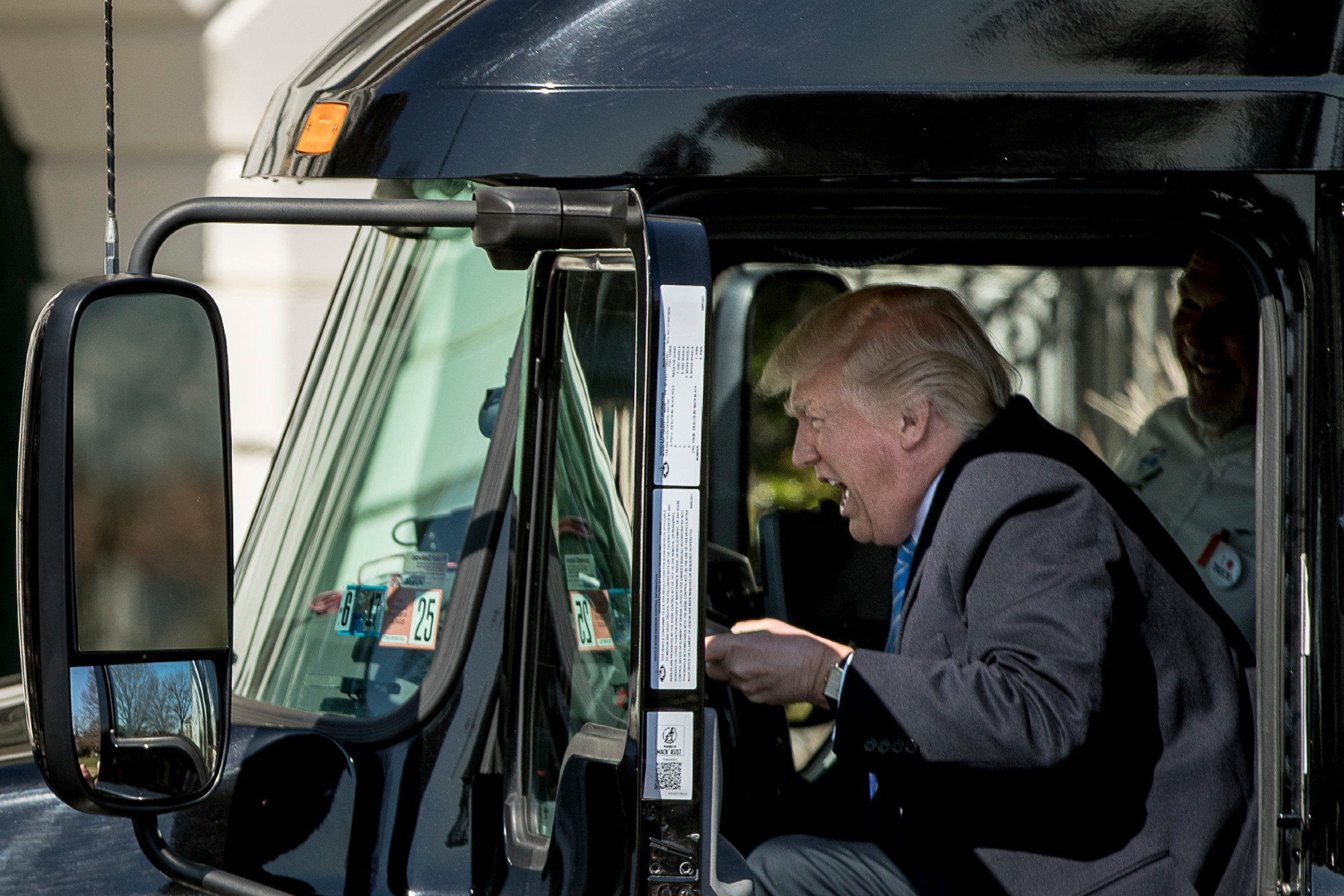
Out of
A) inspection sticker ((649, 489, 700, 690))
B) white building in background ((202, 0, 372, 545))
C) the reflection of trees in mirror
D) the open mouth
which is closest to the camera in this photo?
inspection sticker ((649, 489, 700, 690))

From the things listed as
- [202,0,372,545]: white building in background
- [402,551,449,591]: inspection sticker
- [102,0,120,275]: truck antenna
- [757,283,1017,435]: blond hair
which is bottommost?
[402,551,449,591]: inspection sticker

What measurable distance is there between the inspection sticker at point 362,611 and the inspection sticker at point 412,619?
0.06 ft

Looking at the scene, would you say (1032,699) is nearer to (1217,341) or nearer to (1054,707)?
(1054,707)

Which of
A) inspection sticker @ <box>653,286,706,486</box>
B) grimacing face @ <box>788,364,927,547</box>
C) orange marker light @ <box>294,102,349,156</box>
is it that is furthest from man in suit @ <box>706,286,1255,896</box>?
orange marker light @ <box>294,102,349,156</box>

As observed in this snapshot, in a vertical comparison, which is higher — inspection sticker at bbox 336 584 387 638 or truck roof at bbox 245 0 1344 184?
truck roof at bbox 245 0 1344 184

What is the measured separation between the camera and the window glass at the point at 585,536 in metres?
1.68

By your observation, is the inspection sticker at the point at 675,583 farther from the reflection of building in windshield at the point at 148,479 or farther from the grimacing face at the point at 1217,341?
the grimacing face at the point at 1217,341

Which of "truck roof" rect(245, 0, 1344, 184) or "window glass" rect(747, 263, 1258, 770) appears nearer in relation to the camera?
"truck roof" rect(245, 0, 1344, 184)

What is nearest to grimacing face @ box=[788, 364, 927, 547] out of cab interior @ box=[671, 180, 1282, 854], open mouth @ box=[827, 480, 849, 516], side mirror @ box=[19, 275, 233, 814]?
open mouth @ box=[827, 480, 849, 516]

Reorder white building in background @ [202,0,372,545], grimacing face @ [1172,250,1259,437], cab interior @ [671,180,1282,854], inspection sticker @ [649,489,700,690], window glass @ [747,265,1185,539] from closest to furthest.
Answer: inspection sticker @ [649,489,700,690], grimacing face @ [1172,250,1259,437], cab interior @ [671,180,1282,854], window glass @ [747,265,1185,539], white building in background @ [202,0,372,545]

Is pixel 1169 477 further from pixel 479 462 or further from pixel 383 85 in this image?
pixel 383 85

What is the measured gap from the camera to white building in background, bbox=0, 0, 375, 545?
577 cm

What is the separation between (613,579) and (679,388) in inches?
21.1

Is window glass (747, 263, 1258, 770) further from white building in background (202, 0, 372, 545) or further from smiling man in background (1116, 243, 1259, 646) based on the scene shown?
white building in background (202, 0, 372, 545)
